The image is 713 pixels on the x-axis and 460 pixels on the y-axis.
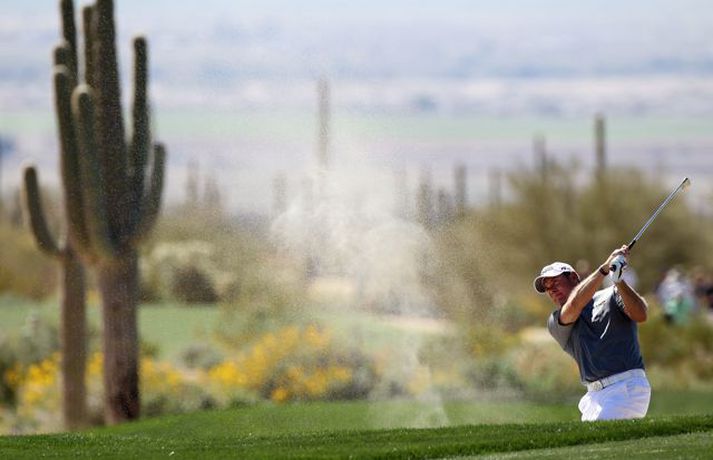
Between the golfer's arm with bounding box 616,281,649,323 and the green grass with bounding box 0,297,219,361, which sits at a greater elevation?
the golfer's arm with bounding box 616,281,649,323

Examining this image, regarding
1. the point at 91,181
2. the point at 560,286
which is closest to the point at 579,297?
the point at 560,286

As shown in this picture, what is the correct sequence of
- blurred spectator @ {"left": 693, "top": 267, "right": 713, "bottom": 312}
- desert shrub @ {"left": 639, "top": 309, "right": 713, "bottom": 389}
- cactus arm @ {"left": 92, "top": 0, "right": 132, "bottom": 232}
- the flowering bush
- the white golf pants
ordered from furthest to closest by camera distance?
blurred spectator @ {"left": 693, "top": 267, "right": 713, "bottom": 312} → desert shrub @ {"left": 639, "top": 309, "right": 713, "bottom": 389} → the flowering bush → cactus arm @ {"left": 92, "top": 0, "right": 132, "bottom": 232} → the white golf pants

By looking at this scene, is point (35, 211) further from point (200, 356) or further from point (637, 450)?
point (637, 450)

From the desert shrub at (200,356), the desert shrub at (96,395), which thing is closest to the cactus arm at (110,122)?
the desert shrub at (96,395)

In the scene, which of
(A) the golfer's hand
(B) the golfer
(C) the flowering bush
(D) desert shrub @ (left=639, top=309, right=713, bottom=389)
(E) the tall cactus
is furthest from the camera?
(D) desert shrub @ (left=639, top=309, right=713, bottom=389)

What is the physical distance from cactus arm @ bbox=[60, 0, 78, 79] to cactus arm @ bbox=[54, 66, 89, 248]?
926 millimetres

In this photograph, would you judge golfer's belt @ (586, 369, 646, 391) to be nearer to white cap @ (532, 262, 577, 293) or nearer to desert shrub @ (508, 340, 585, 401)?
white cap @ (532, 262, 577, 293)

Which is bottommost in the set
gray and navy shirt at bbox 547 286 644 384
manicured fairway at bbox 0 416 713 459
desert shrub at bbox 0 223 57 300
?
desert shrub at bbox 0 223 57 300

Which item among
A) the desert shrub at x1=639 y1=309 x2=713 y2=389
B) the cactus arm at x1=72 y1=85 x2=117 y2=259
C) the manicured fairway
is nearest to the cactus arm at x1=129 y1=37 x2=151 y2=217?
the cactus arm at x1=72 y1=85 x2=117 y2=259

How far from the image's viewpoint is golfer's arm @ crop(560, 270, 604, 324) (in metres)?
10.2

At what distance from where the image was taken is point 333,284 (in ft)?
86.5

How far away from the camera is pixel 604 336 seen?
34.6ft

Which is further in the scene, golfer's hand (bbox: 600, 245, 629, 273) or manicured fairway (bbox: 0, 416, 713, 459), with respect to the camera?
manicured fairway (bbox: 0, 416, 713, 459)

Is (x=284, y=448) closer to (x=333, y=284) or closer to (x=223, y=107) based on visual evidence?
(x=333, y=284)
